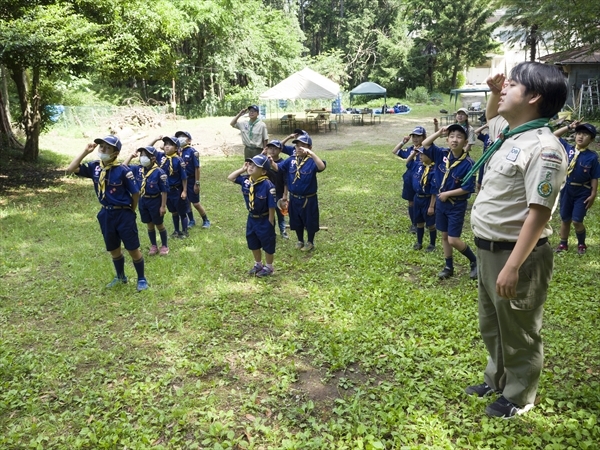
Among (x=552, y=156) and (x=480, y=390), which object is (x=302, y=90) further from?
(x=552, y=156)

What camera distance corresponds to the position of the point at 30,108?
1421 centimetres

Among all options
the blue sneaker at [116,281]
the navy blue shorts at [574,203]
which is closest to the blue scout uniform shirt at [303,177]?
the blue sneaker at [116,281]

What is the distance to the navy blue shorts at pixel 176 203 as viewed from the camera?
7734 mm

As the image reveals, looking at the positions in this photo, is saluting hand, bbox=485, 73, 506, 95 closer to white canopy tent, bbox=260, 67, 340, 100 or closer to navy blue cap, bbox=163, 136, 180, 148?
navy blue cap, bbox=163, 136, 180, 148

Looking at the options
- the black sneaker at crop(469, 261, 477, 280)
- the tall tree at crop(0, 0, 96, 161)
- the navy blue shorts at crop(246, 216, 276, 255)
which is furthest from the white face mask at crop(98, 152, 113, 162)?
the tall tree at crop(0, 0, 96, 161)

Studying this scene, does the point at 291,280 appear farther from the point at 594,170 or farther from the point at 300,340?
the point at 594,170

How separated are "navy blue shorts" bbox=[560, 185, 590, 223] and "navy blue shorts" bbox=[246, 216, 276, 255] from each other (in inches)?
170

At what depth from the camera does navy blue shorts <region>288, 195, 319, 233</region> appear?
6.93 metres

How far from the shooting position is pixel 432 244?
7062 millimetres

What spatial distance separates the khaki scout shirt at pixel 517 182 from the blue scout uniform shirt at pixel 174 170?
5.72m

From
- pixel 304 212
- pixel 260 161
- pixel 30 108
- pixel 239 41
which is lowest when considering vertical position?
pixel 304 212

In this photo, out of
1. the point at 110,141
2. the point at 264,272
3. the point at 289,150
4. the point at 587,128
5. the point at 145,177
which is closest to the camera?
the point at 110,141

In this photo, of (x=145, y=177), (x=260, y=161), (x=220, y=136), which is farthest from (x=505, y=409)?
(x=220, y=136)

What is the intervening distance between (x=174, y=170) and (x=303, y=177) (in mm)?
2419
